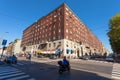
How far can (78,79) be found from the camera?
10141mm

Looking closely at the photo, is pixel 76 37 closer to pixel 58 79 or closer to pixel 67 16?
pixel 67 16

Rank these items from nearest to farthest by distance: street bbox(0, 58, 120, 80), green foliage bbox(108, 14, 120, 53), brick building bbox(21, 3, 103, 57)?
street bbox(0, 58, 120, 80) → green foliage bbox(108, 14, 120, 53) → brick building bbox(21, 3, 103, 57)

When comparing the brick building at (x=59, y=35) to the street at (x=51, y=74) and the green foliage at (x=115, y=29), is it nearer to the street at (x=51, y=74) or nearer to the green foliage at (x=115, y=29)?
the green foliage at (x=115, y=29)

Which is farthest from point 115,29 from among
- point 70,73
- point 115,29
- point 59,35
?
point 70,73

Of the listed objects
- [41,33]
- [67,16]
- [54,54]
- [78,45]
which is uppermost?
[67,16]

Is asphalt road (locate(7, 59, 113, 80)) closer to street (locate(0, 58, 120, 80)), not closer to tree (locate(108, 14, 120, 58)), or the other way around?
street (locate(0, 58, 120, 80))

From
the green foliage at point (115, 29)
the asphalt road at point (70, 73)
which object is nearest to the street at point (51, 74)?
the asphalt road at point (70, 73)

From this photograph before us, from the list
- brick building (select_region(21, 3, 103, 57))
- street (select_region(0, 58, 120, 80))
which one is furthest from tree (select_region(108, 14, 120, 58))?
street (select_region(0, 58, 120, 80))

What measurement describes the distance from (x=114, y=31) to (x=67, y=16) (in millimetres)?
22704

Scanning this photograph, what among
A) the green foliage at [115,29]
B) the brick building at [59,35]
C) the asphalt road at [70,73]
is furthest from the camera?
the brick building at [59,35]

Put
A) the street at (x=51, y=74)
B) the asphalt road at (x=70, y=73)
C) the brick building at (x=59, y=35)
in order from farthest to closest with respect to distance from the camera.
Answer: the brick building at (x=59, y=35) → the asphalt road at (x=70, y=73) → the street at (x=51, y=74)

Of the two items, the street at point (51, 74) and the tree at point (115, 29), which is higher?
the tree at point (115, 29)

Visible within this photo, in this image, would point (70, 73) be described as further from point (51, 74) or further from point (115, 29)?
point (115, 29)

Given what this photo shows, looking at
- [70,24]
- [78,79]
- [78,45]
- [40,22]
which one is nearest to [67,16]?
[70,24]
